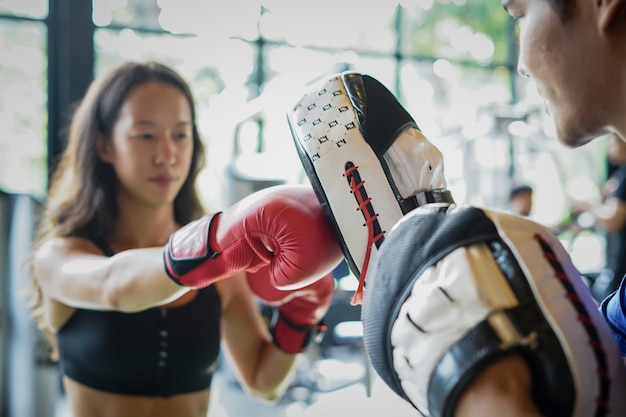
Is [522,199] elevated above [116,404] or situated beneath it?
elevated above

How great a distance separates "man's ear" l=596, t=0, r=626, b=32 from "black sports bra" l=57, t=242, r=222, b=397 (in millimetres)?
977

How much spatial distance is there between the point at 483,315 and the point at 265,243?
18.4 inches

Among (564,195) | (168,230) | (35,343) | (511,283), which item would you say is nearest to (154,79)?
(168,230)

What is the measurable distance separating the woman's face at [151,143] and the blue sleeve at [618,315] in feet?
3.00

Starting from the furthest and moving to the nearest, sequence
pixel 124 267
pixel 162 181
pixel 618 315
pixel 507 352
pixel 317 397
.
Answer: pixel 317 397 < pixel 162 181 < pixel 124 267 < pixel 618 315 < pixel 507 352

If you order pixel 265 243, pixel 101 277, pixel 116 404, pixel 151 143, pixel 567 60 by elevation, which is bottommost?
pixel 116 404

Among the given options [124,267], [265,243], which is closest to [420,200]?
[265,243]

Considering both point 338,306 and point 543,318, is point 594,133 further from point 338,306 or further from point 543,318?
point 338,306

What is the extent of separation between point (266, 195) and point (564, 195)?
4.42 m

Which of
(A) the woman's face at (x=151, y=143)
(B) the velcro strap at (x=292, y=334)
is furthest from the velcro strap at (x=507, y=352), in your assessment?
(A) the woman's face at (x=151, y=143)

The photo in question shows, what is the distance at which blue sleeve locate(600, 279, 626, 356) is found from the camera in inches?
25.3

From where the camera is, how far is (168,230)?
139cm

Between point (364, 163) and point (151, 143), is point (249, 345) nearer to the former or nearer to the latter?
point (151, 143)

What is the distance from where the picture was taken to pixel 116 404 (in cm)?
116
